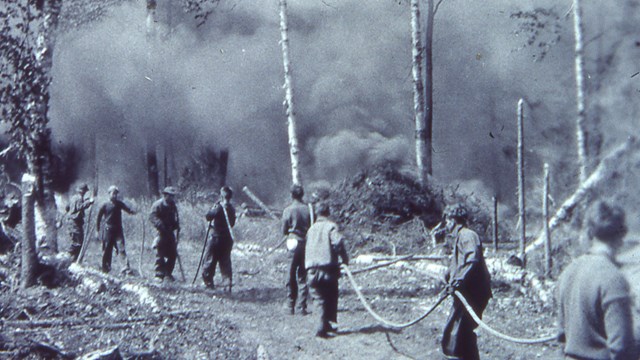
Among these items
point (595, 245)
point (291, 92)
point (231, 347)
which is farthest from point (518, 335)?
point (291, 92)

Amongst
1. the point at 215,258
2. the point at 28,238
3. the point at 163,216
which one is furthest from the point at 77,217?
the point at 215,258

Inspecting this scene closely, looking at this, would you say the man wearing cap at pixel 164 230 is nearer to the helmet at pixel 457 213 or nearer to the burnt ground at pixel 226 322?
the burnt ground at pixel 226 322

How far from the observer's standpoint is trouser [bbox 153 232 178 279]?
1317cm

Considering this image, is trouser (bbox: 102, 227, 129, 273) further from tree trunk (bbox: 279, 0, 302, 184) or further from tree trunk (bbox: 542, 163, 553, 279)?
tree trunk (bbox: 542, 163, 553, 279)

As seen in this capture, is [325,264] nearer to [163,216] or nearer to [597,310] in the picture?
[597,310]

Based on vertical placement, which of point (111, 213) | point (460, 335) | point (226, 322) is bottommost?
point (226, 322)

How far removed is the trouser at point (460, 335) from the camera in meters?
6.58

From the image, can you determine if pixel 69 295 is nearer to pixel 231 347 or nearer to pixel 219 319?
pixel 219 319

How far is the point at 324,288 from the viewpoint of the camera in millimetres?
8742

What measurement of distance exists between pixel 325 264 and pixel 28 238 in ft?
18.3

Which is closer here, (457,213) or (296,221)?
(457,213)

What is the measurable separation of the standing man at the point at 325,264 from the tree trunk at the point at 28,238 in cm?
523

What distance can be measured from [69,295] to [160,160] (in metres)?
20.9

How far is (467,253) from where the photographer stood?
6.54m
